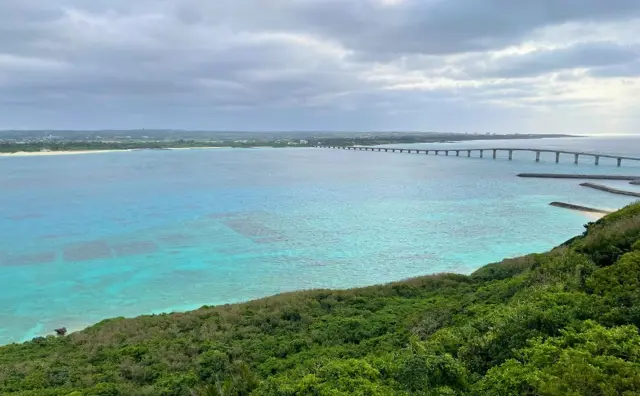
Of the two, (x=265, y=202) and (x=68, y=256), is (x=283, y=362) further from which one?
(x=265, y=202)

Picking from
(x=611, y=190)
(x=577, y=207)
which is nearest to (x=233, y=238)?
(x=577, y=207)

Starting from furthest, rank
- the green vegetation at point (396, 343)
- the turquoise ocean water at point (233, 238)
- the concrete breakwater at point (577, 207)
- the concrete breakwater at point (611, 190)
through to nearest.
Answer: the concrete breakwater at point (611, 190)
the concrete breakwater at point (577, 207)
the turquoise ocean water at point (233, 238)
the green vegetation at point (396, 343)

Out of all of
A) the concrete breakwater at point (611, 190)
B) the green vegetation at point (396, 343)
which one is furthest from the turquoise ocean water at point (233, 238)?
the green vegetation at point (396, 343)

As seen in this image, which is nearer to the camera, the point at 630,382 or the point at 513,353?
the point at 630,382

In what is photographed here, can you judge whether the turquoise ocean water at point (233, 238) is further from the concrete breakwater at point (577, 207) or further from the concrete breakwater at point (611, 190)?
the concrete breakwater at point (611, 190)

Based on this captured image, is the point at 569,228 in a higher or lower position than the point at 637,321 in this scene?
lower

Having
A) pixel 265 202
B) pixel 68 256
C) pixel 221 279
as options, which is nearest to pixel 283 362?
pixel 221 279
